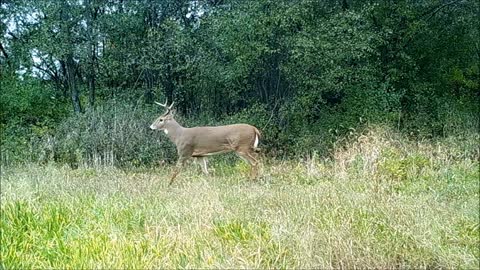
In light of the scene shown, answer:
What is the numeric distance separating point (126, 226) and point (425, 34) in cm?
1369

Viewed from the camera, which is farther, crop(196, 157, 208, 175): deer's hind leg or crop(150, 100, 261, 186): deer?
crop(150, 100, 261, 186): deer

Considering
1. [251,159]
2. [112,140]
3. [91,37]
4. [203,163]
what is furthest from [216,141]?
[91,37]

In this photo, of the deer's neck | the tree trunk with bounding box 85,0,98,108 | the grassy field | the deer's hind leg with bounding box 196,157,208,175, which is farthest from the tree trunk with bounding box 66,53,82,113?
the grassy field

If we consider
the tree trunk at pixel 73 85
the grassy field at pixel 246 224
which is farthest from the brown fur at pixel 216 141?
the tree trunk at pixel 73 85

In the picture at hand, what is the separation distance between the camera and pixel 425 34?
682 inches

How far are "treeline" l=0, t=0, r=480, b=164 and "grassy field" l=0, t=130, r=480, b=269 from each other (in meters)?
5.76

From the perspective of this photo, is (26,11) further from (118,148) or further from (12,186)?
(12,186)

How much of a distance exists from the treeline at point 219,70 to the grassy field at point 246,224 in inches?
227

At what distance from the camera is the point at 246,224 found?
18.2ft

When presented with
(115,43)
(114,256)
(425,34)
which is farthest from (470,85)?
(114,256)

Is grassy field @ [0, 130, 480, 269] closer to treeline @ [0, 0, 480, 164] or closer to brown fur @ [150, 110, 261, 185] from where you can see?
brown fur @ [150, 110, 261, 185]

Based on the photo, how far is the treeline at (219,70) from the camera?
1375 cm

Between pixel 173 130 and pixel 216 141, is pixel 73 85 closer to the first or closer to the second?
pixel 173 130

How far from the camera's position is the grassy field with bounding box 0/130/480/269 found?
4.83 meters
